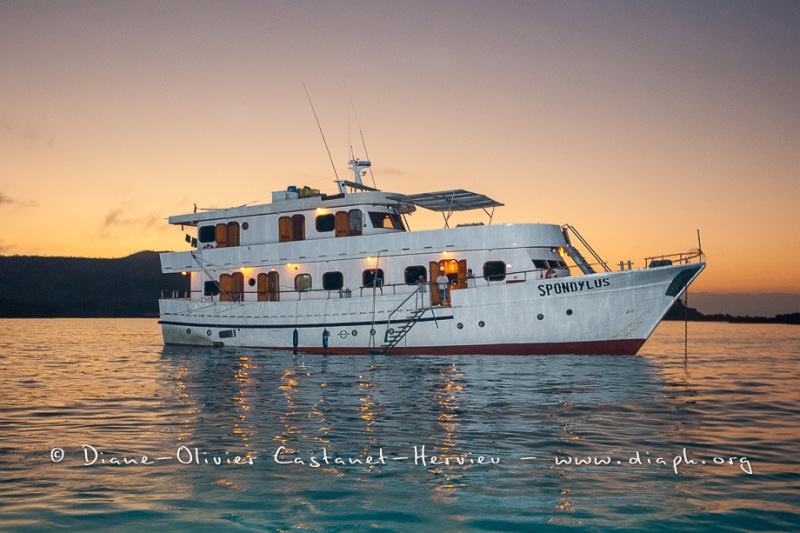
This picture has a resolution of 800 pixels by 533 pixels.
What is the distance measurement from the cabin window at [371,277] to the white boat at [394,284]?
0.06 m

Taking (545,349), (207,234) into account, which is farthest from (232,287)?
(545,349)

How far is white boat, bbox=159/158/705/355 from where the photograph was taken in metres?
23.0

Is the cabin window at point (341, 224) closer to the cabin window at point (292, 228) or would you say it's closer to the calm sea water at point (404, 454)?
the cabin window at point (292, 228)

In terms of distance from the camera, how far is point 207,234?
31812mm

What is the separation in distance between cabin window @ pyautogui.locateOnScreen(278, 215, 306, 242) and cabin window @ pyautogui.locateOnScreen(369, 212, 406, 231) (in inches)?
139

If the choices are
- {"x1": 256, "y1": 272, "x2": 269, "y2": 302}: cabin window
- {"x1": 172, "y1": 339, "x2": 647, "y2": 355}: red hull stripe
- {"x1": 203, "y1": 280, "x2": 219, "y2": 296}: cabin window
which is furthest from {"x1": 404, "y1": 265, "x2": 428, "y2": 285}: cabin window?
{"x1": 203, "y1": 280, "x2": 219, "y2": 296}: cabin window

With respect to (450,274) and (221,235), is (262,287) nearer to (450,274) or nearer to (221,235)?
(221,235)

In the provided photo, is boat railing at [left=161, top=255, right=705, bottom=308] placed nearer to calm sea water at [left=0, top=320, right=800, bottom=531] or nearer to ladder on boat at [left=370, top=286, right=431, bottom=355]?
ladder on boat at [left=370, top=286, right=431, bottom=355]

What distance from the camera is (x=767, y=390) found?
56.4 feet

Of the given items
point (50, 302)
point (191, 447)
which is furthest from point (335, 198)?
point (50, 302)

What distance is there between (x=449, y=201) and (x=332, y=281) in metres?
6.14

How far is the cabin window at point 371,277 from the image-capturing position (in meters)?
26.8

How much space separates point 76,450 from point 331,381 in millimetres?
9099

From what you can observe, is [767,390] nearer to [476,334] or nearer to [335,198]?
[476,334]
